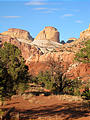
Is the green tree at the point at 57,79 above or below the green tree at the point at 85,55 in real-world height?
below

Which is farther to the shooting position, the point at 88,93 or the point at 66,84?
the point at 66,84

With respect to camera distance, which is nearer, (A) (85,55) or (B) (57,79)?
(A) (85,55)

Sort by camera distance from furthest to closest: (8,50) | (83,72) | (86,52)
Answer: (83,72) < (8,50) < (86,52)

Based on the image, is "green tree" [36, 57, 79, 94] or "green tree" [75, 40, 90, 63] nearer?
"green tree" [75, 40, 90, 63]

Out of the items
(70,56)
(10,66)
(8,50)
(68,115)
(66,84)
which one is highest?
(70,56)

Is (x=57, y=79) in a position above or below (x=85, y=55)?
below

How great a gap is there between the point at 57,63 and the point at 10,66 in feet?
21.7

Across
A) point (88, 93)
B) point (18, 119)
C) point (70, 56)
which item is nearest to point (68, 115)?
point (18, 119)

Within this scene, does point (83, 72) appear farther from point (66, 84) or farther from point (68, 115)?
point (68, 115)

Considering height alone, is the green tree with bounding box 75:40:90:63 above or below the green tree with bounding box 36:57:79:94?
above

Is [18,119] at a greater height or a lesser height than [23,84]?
lesser

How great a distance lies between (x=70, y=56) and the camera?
262 ft

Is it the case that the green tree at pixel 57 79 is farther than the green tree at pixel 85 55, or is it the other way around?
the green tree at pixel 57 79

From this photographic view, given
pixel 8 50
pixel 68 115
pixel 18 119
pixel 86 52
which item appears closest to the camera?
pixel 18 119
